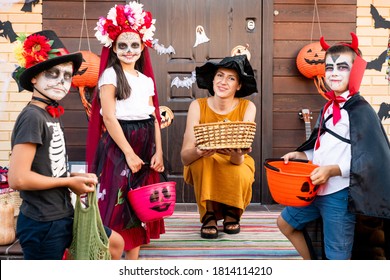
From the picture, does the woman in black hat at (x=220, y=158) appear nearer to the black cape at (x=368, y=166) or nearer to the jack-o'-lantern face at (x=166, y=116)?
the jack-o'-lantern face at (x=166, y=116)

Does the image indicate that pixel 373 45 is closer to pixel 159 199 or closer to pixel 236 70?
pixel 236 70

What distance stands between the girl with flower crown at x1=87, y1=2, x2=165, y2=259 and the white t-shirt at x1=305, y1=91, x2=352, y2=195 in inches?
41.0

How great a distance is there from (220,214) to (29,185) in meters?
1.92

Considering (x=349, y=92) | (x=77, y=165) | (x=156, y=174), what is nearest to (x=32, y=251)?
(x=156, y=174)

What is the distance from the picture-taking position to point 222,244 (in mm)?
3062

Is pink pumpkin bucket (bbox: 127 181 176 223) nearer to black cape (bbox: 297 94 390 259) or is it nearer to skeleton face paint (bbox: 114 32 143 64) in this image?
skeleton face paint (bbox: 114 32 143 64)

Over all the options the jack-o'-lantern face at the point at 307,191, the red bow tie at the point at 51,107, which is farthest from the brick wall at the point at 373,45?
the red bow tie at the point at 51,107

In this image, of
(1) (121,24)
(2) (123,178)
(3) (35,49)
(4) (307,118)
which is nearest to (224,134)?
(2) (123,178)

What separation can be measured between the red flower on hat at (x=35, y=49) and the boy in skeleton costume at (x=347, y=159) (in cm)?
142

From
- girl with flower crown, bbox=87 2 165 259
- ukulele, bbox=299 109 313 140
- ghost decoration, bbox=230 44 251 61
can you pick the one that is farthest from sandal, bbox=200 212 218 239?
ghost decoration, bbox=230 44 251 61

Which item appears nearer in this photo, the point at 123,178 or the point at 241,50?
the point at 123,178

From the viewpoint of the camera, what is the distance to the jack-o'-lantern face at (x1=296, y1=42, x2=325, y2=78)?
163 inches

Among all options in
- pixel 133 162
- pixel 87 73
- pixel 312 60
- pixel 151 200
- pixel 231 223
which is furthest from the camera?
pixel 312 60

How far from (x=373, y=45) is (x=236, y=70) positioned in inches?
78.5
